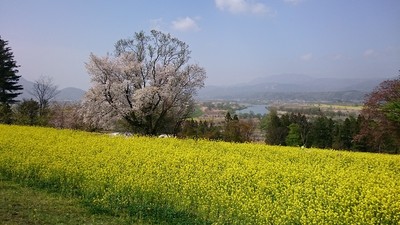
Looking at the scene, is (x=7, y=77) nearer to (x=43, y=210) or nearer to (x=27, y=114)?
(x=27, y=114)

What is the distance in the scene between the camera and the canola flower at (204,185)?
9.32m

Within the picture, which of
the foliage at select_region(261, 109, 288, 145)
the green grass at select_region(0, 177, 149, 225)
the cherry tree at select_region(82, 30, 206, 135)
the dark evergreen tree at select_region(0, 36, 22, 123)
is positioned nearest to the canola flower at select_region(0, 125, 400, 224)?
the green grass at select_region(0, 177, 149, 225)

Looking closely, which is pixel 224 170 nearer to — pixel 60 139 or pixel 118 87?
pixel 60 139

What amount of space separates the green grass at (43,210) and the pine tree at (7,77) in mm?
41133

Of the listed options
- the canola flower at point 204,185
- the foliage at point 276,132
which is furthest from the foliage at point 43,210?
the foliage at point 276,132

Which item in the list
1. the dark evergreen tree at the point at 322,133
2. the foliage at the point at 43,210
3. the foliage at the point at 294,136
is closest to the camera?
the foliage at the point at 43,210

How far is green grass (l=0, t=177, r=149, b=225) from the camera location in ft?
31.3

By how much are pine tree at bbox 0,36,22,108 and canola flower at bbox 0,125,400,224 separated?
119ft

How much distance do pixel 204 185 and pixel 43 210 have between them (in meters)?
4.42

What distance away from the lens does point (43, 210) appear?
1038 centimetres

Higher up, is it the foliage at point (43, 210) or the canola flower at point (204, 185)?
the canola flower at point (204, 185)

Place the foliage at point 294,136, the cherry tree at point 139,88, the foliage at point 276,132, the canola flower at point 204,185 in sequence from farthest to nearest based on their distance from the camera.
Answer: the foliage at point 276,132, the foliage at point 294,136, the cherry tree at point 139,88, the canola flower at point 204,185

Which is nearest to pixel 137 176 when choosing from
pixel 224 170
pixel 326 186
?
pixel 224 170

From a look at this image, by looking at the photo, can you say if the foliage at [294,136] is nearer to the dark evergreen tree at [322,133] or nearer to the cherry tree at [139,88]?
the dark evergreen tree at [322,133]
